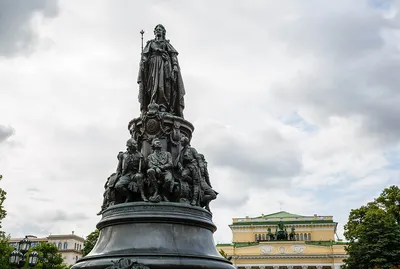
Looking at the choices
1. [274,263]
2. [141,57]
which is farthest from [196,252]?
[274,263]

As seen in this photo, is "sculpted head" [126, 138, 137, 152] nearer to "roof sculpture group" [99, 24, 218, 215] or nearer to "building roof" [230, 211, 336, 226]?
"roof sculpture group" [99, 24, 218, 215]

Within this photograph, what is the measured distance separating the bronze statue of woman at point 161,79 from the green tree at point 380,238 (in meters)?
34.4

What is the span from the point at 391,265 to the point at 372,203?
9.64m

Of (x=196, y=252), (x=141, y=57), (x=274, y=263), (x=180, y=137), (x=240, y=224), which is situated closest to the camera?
(x=196, y=252)

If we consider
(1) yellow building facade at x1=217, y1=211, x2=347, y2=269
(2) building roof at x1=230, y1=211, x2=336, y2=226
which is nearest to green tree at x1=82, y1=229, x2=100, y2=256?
(1) yellow building facade at x1=217, y1=211, x2=347, y2=269

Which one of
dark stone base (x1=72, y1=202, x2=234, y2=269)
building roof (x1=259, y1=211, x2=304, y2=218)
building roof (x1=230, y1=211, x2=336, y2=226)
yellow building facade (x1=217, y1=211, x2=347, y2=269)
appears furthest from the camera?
building roof (x1=259, y1=211, x2=304, y2=218)

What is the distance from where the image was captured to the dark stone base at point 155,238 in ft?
31.5

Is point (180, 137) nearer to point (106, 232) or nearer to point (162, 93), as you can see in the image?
point (162, 93)

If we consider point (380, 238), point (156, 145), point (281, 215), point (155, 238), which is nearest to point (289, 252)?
point (281, 215)

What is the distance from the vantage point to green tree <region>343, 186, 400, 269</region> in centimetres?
4144

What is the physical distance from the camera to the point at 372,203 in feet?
163

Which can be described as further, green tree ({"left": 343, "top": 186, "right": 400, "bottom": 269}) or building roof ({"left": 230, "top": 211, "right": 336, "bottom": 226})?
building roof ({"left": 230, "top": 211, "right": 336, "bottom": 226})

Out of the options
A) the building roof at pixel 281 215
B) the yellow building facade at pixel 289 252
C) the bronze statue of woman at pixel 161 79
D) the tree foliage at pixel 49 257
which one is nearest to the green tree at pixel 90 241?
the tree foliage at pixel 49 257

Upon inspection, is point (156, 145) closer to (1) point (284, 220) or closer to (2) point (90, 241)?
(2) point (90, 241)
